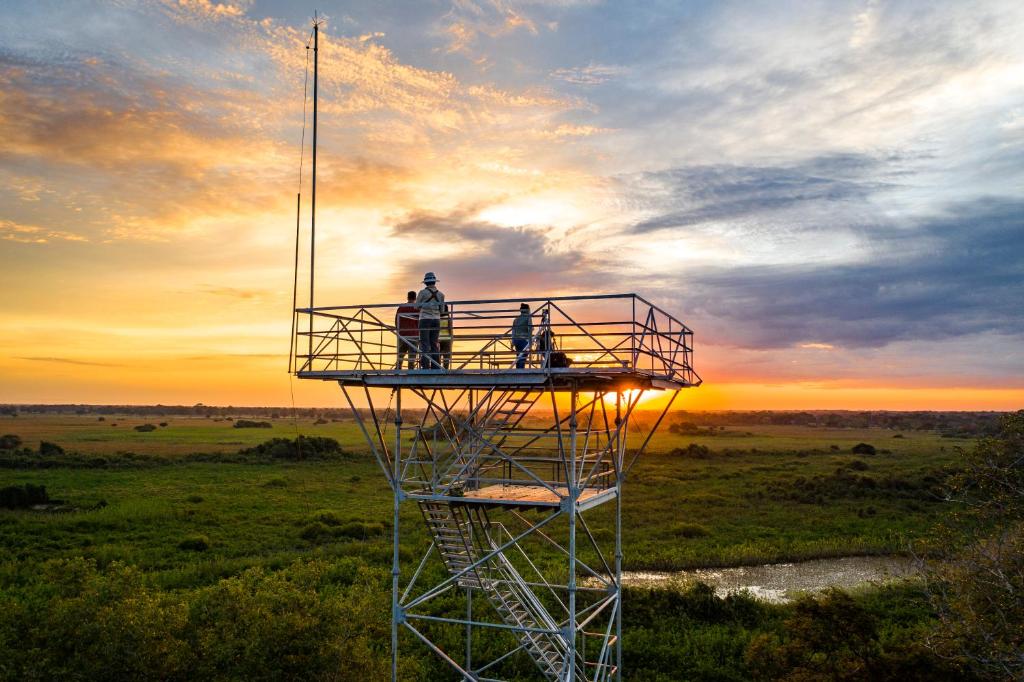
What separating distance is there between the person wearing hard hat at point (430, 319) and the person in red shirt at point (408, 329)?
0.17m

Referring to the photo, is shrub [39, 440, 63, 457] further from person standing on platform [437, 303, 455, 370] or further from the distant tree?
the distant tree

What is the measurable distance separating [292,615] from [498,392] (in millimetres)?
8321

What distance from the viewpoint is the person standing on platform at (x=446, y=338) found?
61.2 ft

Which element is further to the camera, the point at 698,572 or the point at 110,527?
the point at 110,527

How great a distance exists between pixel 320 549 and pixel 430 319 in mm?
30051

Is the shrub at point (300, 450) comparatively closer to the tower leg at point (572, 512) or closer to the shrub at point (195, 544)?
the shrub at point (195, 544)

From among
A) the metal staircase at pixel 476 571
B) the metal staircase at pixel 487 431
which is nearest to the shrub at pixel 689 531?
the metal staircase at pixel 476 571

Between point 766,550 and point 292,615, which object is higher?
point 292,615

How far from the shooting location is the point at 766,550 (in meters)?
47.1

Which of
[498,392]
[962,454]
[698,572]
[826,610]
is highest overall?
[498,392]

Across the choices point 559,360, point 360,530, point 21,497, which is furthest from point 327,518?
point 559,360

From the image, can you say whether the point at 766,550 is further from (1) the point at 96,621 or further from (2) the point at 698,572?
(1) the point at 96,621

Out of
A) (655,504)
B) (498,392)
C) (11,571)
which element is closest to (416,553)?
(11,571)

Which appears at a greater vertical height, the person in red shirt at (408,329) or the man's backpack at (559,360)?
the person in red shirt at (408,329)
